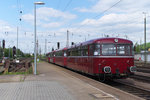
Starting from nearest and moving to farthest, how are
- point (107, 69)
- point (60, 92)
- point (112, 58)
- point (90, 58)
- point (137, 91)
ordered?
point (60, 92), point (137, 91), point (107, 69), point (112, 58), point (90, 58)

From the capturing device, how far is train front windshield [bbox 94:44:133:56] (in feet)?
42.1

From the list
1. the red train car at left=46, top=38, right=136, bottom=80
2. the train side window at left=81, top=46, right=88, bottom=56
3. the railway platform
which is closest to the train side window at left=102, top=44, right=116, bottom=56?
the red train car at left=46, top=38, right=136, bottom=80

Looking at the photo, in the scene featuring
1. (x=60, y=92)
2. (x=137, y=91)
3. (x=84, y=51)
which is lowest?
(x=137, y=91)

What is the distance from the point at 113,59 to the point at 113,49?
0.64 metres

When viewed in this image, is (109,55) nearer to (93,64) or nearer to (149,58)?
(93,64)

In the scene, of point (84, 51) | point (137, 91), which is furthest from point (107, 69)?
point (84, 51)

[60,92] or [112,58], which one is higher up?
[112,58]

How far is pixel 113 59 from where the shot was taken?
1281cm

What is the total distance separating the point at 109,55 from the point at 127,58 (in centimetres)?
122

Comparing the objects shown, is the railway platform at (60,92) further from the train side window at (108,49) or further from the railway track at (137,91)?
the train side window at (108,49)

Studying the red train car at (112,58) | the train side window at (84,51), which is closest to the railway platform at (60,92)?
the red train car at (112,58)

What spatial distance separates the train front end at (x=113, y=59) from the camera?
500 inches

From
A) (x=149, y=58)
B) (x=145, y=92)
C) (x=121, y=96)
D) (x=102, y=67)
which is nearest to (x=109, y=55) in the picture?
(x=102, y=67)

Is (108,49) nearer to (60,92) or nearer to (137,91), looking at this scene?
(137,91)
